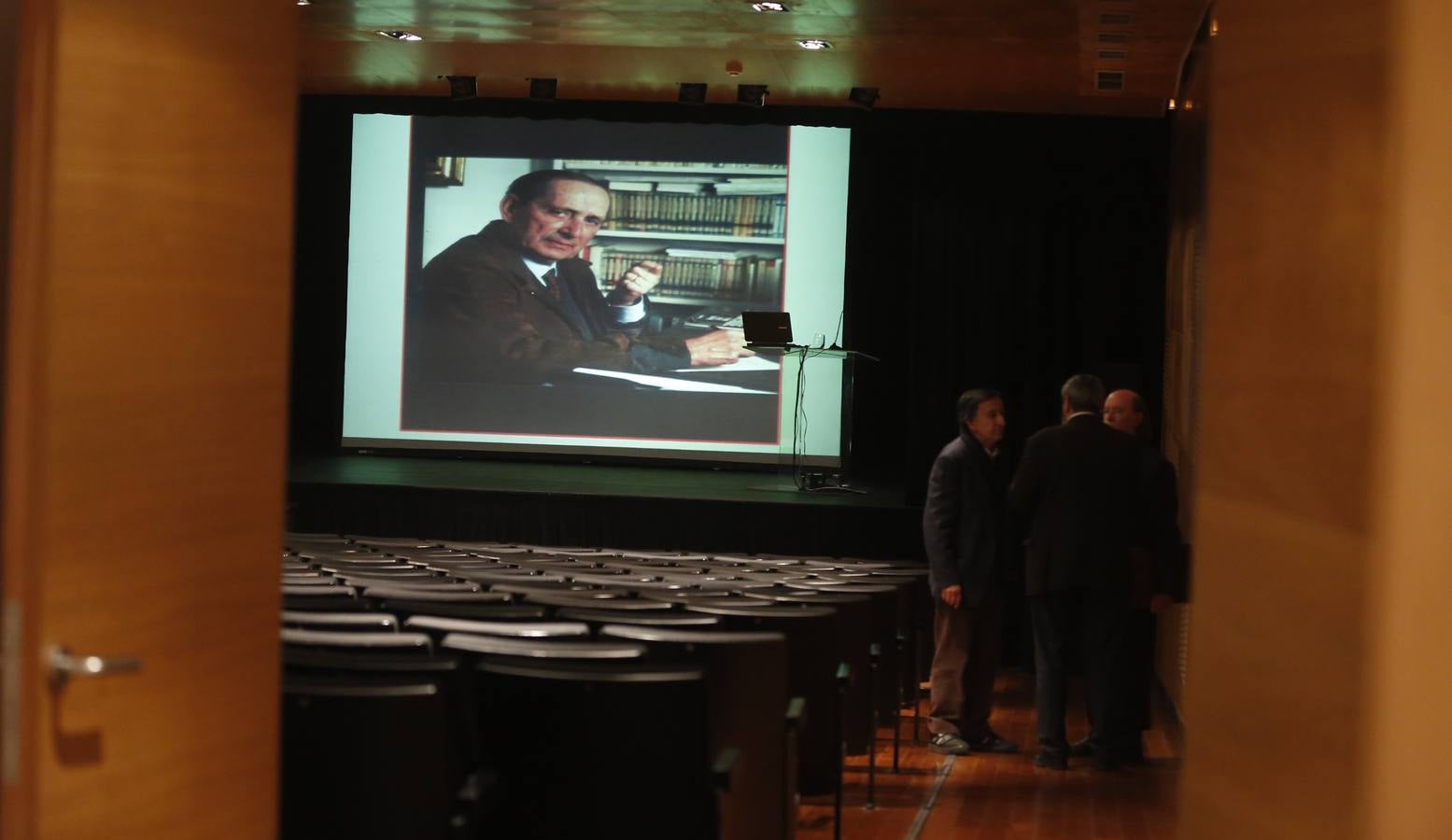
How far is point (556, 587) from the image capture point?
5.65 m

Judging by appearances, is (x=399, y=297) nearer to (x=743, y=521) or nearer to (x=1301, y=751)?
(x=743, y=521)

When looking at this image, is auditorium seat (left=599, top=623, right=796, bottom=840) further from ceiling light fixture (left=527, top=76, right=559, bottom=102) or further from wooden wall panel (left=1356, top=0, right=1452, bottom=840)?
ceiling light fixture (left=527, top=76, right=559, bottom=102)

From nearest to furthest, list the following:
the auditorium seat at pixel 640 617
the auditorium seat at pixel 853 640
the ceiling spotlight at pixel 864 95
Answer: the auditorium seat at pixel 640 617
the auditorium seat at pixel 853 640
the ceiling spotlight at pixel 864 95

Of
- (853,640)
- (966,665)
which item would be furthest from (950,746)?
(853,640)

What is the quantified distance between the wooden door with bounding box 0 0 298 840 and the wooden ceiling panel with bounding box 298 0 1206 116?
5826mm

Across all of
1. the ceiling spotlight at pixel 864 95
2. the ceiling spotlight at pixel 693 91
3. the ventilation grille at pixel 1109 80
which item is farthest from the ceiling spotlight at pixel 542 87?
the ventilation grille at pixel 1109 80

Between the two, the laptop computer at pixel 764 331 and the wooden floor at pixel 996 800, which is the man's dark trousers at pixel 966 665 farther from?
the laptop computer at pixel 764 331

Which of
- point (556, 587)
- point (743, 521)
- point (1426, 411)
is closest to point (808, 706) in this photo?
point (556, 587)

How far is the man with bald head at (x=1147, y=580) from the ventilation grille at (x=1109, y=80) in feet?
11.4

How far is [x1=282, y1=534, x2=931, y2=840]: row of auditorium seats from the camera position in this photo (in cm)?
290

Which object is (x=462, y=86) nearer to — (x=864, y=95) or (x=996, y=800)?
(x=864, y=95)

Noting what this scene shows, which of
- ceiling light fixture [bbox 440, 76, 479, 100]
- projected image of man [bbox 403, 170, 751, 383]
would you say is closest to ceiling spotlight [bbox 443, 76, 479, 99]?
ceiling light fixture [bbox 440, 76, 479, 100]

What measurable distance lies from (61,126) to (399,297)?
10836 millimetres

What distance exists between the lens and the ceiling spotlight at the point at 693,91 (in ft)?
35.2
